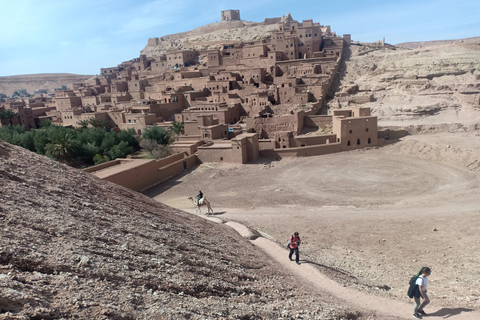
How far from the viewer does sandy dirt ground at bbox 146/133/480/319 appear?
7.88 meters

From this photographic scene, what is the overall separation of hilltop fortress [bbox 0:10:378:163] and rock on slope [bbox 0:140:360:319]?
15738mm

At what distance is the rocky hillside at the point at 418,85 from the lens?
30078 mm

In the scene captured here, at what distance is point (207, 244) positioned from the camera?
7109 mm

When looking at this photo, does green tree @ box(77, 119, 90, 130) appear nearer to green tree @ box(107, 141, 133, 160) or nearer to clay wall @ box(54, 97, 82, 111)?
green tree @ box(107, 141, 133, 160)

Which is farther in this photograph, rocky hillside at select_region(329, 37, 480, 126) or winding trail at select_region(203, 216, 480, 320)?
rocky hillside at select_region(329, 37, 480, 126)

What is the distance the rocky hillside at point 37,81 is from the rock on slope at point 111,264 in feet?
437

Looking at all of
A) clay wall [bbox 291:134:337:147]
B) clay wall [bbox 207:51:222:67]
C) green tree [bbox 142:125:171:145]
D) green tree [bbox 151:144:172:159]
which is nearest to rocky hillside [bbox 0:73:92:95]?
clay wall [bbox 207:51:222:67]

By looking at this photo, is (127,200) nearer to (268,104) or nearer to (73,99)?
(268,104)

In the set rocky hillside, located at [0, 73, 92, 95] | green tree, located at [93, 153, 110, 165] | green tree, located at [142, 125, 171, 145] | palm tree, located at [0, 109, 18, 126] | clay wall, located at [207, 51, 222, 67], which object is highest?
rocky hillside, located at [0, 73, 92, 95]

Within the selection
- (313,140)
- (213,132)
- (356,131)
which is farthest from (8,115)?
(356,131)

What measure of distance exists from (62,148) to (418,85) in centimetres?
3434

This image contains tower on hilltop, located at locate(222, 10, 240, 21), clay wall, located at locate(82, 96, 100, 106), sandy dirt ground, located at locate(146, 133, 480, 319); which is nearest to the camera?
sandy dirt ground, located at locate(146, 133, 480, 319)

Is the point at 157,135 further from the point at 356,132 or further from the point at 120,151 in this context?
the point at 356,132

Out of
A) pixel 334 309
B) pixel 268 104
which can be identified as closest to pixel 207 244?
pixel 334 309
